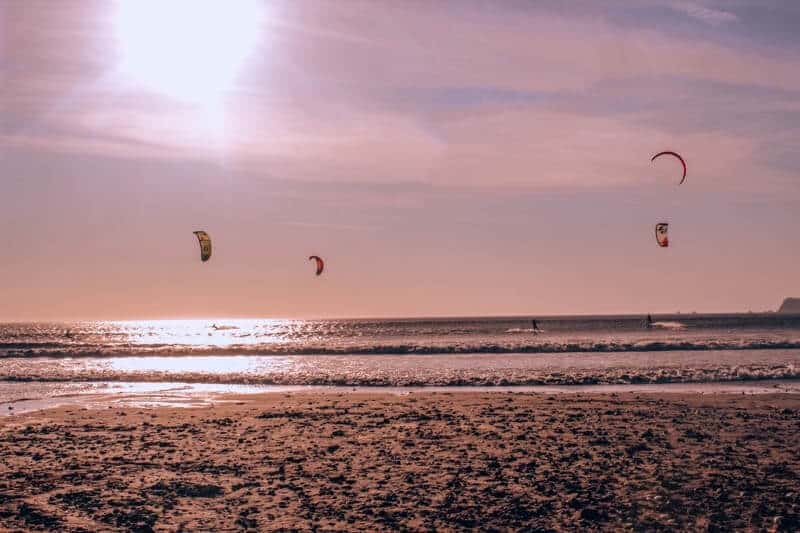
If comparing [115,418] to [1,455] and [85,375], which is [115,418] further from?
[85,375]

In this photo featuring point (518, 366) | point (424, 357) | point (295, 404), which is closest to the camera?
point (295, 404)

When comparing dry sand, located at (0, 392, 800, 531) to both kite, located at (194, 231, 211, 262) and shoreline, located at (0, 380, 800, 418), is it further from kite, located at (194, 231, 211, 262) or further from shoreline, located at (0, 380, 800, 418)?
kite, located at (194, 231, 211, 262)

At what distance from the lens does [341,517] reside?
8273mm

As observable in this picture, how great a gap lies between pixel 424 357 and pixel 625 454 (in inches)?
1100

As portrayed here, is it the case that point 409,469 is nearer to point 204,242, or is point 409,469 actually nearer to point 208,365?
point 204,242

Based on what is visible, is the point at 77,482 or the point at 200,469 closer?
the point at 77,482

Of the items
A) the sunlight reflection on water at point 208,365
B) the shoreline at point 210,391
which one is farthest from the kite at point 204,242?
the shoreline at point 210,391

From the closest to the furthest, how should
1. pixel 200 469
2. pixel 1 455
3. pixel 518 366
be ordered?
pixel 200 469 < pixel 1 455 < pixel 518 366

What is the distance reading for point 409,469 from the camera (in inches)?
409

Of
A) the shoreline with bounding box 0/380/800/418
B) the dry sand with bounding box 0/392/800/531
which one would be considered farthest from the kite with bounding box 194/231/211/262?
the dry sand with bounding box 0/392/800/531

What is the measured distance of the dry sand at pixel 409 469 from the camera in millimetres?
8242

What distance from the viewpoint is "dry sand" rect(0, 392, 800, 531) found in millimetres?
8242

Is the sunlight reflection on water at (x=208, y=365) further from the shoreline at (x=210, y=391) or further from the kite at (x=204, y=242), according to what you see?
the shoreline at (x=210, y=391)

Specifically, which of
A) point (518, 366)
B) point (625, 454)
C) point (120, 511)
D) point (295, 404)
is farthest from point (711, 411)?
point (518, 366)
